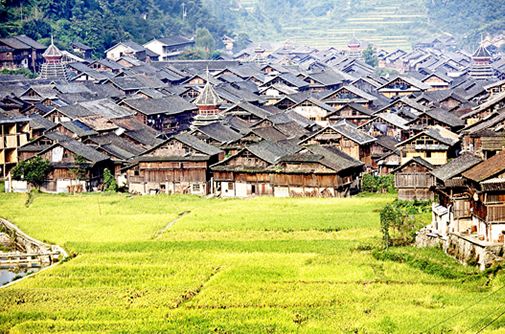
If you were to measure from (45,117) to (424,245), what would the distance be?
33030 mm

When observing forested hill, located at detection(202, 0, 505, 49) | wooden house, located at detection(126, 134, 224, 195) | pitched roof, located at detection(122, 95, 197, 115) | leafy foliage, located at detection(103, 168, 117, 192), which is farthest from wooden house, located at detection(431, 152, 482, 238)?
forested hill, located at detection(202, 0, 505, 49)

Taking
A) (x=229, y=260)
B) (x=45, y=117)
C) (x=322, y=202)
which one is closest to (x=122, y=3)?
(x=45, y=117)

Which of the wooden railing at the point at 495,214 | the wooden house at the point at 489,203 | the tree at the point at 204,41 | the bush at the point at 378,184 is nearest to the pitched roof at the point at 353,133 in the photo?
the bush at the point at 378,184

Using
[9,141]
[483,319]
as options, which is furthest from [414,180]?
[9,141]

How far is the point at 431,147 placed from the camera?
160ft

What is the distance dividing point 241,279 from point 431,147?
20748mm

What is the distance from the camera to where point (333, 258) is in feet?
108

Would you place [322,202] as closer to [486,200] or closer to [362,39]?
[486,200]

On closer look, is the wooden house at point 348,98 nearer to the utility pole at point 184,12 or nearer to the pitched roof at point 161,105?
the pitched roof at point 161,105

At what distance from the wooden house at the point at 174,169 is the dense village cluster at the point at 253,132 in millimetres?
50

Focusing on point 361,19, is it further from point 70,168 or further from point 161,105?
point 70,168

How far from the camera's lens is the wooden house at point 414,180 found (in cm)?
4375

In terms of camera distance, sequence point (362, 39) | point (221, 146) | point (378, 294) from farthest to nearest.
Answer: point (362, 39) < point (221, 146) < point (378, 294)

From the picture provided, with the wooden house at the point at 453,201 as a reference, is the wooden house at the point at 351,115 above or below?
above
